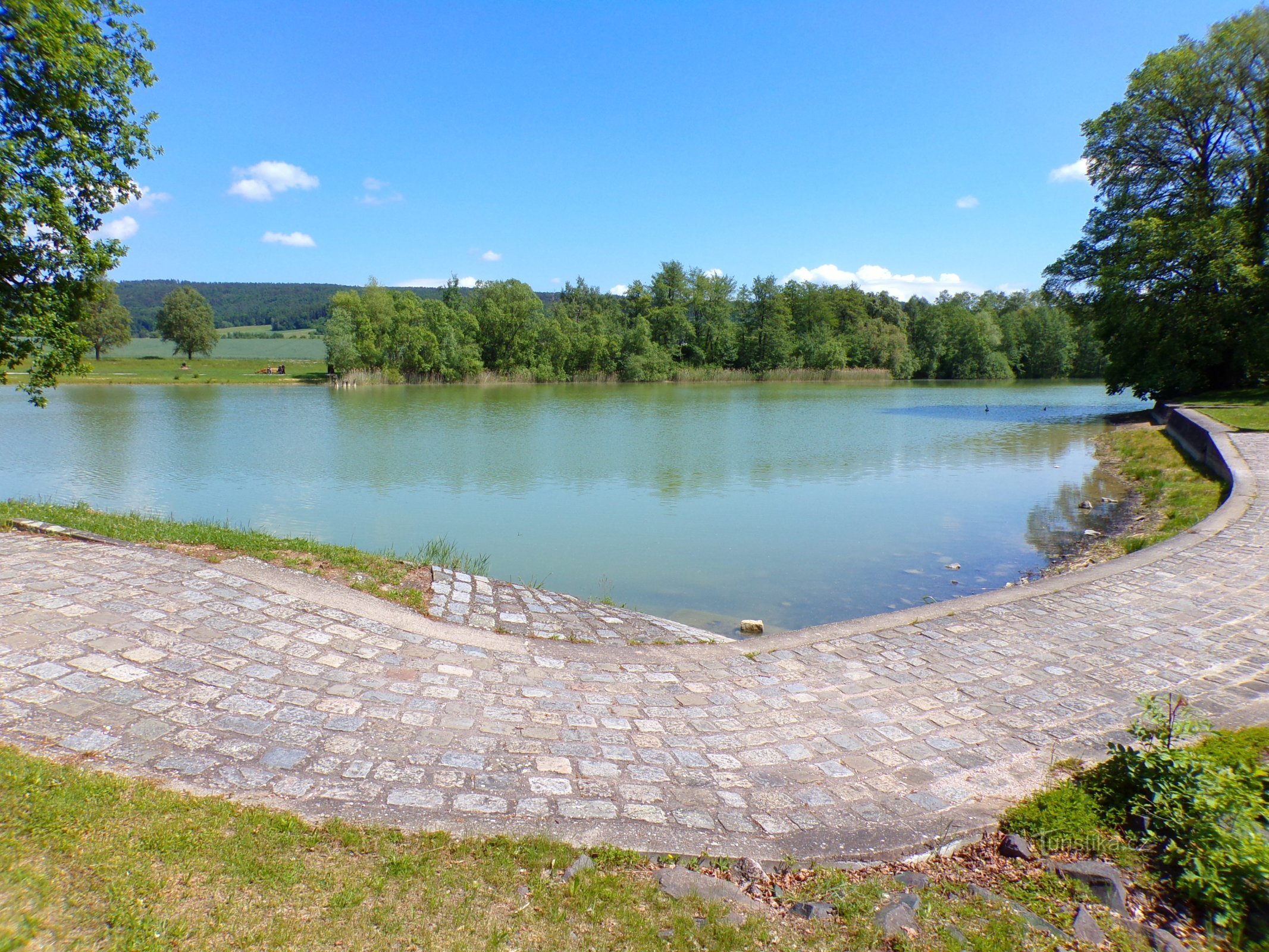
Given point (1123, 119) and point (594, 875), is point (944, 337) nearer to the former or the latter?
point (1123, 119)

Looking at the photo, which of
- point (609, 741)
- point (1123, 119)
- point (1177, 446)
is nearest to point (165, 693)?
point (609, 741)

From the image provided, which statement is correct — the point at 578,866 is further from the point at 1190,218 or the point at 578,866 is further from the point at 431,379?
the point at 431,379

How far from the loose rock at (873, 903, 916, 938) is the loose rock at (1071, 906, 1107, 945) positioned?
615 millimetres

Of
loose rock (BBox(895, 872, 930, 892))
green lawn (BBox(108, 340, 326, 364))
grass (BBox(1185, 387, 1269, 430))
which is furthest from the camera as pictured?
green lawn (BBox(108, 340, 326, 364))

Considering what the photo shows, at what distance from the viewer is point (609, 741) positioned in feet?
14.6

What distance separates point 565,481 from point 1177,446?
55.8ft

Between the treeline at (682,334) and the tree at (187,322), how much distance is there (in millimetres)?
25287

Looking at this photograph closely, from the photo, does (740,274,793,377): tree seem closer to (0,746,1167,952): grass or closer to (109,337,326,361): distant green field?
(109,337,326,361): distant green field

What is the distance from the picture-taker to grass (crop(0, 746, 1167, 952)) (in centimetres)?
262

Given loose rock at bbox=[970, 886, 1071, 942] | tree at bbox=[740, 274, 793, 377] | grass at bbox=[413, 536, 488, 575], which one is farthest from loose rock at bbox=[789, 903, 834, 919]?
tree at bbox=[740, 274, 793, 377]

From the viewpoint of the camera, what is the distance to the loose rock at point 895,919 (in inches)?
114

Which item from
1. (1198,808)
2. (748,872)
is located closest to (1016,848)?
(1198,808)

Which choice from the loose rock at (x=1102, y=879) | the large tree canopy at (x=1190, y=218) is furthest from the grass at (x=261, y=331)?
the loose rock at (x=1102, y=879)

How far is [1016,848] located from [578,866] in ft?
6.74
